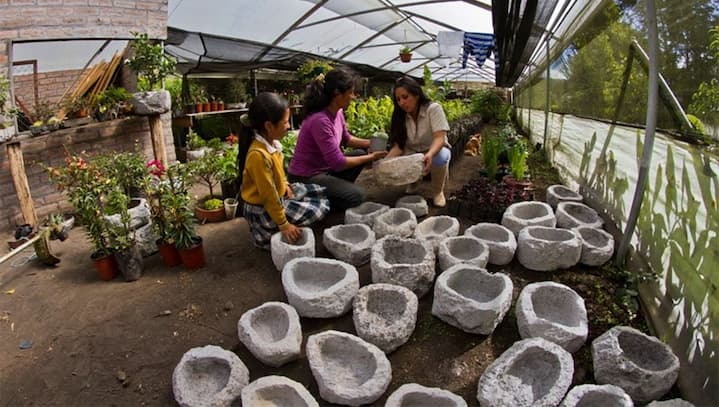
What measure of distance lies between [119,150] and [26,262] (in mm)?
2004

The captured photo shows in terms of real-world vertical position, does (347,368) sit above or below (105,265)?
below

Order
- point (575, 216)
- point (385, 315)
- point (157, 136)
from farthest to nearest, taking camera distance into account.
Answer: point (157, 136) → point (575, 216) → point (385, 315)

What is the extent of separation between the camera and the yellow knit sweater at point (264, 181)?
2338mm

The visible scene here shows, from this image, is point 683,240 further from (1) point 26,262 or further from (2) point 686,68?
(1) point 26,262

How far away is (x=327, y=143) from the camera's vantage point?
2.87 m

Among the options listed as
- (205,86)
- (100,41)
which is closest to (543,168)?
(100,41)

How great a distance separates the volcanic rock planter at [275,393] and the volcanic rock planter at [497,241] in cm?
141

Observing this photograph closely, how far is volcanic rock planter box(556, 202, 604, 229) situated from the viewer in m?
2.62

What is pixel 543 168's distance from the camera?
4.89 meters

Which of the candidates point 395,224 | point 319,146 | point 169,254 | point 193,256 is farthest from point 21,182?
point 395,224

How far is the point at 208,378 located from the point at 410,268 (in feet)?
3.63

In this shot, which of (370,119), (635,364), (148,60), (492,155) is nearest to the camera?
(635,364)

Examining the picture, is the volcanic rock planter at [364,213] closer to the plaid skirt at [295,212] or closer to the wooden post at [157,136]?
the plaid skirt at [295,212]

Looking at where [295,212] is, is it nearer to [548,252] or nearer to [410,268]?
[410,268]
